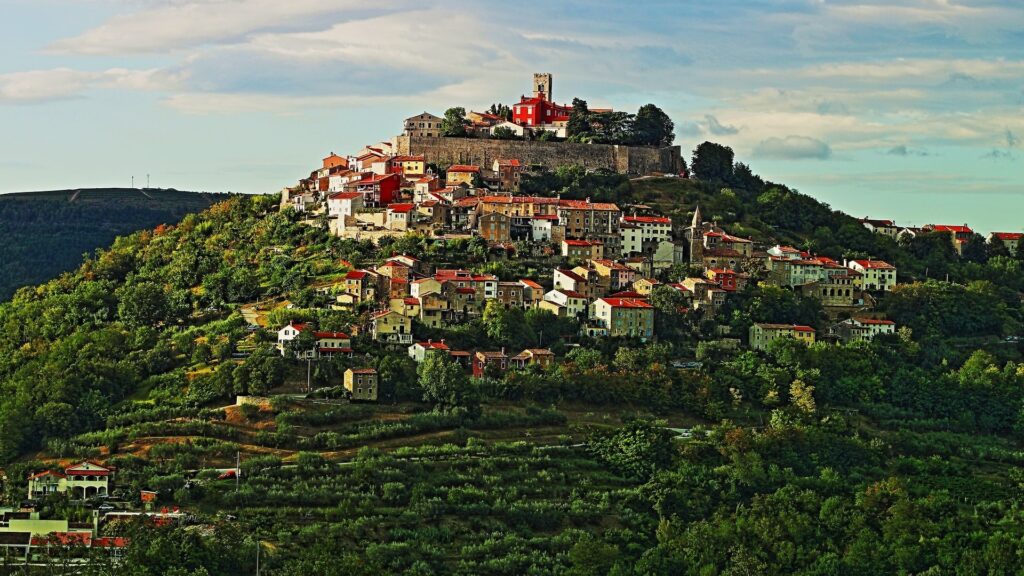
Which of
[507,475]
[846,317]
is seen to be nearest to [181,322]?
[507,475]

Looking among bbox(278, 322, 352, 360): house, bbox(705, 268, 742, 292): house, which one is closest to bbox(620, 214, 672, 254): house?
bbox(705, 268, 742, 292): house

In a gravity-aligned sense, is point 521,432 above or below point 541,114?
below

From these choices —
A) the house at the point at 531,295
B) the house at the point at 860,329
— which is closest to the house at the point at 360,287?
the house at the point at 531,295

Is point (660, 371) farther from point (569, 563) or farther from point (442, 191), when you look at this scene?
point (442, 191)

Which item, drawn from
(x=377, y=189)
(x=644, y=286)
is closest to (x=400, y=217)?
(x=377, y=189)

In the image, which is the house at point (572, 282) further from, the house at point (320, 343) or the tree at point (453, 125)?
the tree at point (453, 125)

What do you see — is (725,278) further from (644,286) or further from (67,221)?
(67,221)
